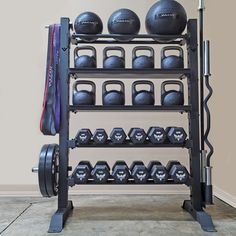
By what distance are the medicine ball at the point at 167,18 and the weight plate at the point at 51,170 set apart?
4.15 ft

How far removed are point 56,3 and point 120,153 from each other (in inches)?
73.0

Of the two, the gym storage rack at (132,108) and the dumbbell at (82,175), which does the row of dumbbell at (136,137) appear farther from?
the dumbbell at (82,175)

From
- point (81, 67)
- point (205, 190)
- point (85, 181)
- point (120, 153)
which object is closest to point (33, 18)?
point (81, 67)

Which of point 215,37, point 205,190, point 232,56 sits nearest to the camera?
point 205,190

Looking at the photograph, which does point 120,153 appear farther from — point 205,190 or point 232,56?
point 232,56

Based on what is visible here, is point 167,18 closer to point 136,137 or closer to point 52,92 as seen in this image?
point 136,137

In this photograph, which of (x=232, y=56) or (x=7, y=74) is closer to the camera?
(x=232, y=56)

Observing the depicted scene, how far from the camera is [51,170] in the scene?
7.50 ft

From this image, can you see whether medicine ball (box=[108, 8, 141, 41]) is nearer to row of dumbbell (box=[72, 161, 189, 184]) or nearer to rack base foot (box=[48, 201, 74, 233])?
row of dumbbell (box=[72, 161, 189, 184])

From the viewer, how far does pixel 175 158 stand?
3410 millimetres

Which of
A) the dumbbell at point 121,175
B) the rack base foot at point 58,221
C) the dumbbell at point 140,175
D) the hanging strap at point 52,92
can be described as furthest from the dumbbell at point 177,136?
the rack base foot at point 58,221

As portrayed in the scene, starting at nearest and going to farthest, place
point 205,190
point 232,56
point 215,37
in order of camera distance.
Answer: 1. point 205,190
2. point 232,56
3. point 215,37

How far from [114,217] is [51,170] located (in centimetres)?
64

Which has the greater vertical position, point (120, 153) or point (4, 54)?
point (4, 54)
